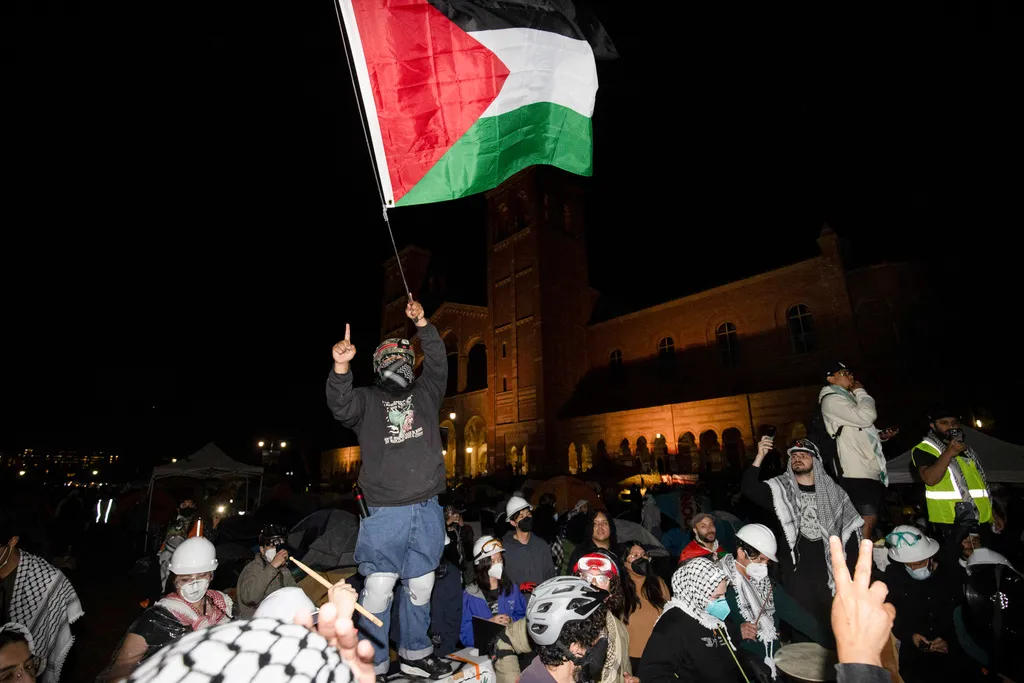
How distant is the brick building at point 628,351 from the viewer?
74.0 feet

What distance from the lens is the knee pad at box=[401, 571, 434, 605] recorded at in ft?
10.1

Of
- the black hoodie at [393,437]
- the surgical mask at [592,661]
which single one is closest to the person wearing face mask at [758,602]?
the surgical mask at [592,661]

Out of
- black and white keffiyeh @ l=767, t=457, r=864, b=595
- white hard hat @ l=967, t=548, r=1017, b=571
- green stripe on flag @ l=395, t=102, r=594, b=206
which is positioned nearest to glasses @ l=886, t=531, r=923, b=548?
white hard hat @ l=967, t=548, r=1017, b=571

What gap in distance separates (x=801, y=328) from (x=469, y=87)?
25.1 metres

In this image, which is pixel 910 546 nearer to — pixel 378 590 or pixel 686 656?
pixel 686 656

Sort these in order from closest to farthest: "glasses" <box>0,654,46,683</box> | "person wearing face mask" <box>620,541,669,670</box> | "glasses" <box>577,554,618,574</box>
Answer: "glasses" <box>0,654,46,683</box> → "glasses" <box>577,554,618,574</box> → "person wearing face mask" <box>620,541,669,670</box>

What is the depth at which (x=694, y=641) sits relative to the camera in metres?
Result: 3.44

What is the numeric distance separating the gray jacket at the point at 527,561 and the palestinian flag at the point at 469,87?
158 inches

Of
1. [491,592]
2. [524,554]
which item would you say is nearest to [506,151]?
[524,554]

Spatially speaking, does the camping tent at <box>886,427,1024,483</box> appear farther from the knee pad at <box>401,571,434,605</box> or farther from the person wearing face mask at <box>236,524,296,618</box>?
the person wearing face mask at <box>236,524,296,618</box>

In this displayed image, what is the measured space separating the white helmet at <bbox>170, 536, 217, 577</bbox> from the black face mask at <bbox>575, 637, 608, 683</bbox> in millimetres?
2457

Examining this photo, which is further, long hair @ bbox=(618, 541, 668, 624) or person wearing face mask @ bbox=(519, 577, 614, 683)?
long hair @ bbox=(618, 541, 668, 624)

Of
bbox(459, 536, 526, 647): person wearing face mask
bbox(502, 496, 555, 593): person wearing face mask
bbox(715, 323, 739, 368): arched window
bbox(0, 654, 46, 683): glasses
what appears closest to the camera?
bbox(0, 654, 46, 683): glasses

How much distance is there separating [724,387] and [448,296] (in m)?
26.0
